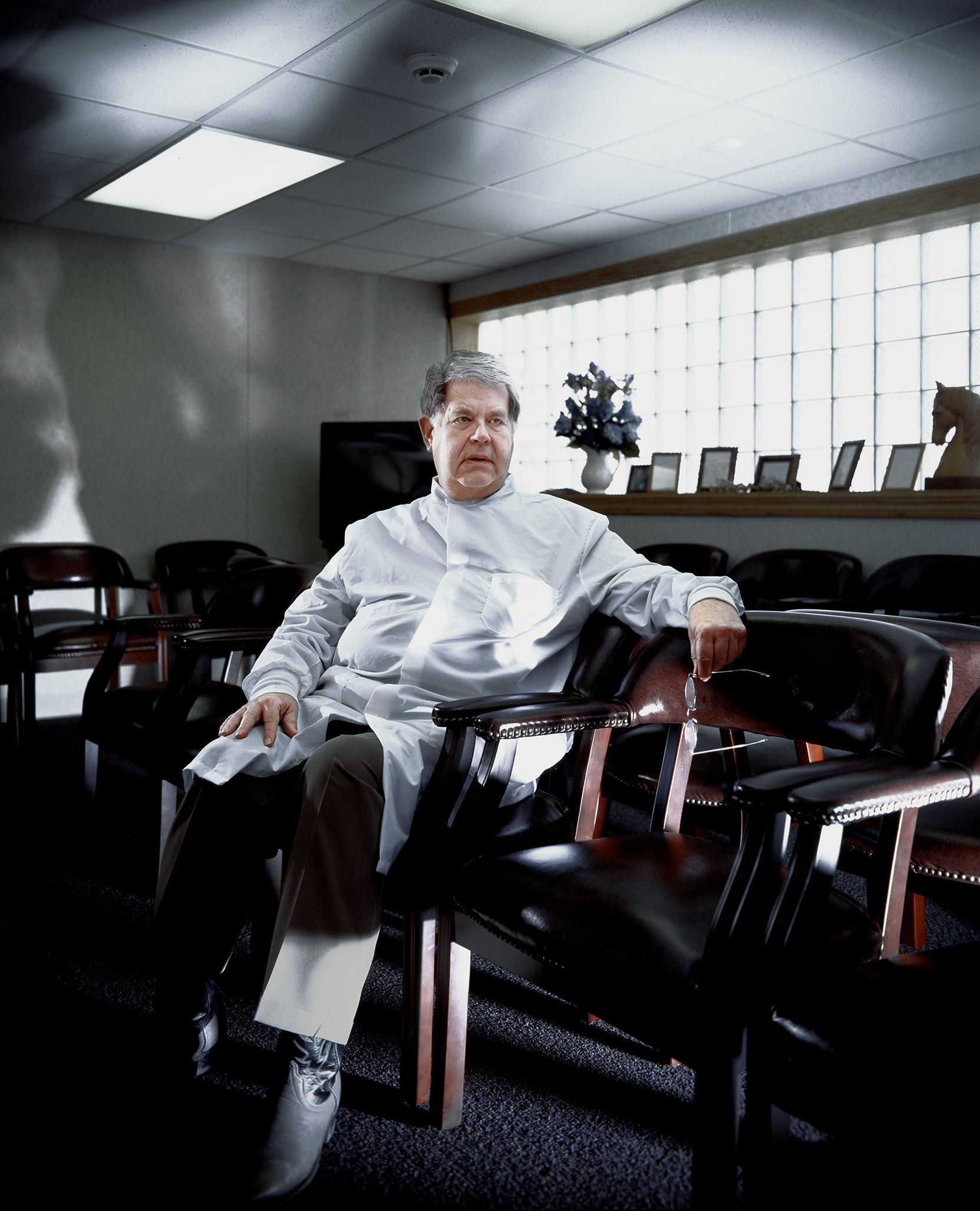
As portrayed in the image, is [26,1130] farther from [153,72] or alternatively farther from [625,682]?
[153,72]

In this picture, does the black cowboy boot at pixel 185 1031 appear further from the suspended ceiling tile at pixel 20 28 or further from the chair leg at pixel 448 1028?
the suspended ceiling tile at pixel 20 28

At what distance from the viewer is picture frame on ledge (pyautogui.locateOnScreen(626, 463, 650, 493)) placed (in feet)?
19.1

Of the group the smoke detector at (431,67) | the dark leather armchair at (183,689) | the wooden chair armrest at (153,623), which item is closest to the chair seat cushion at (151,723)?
the dark leather armchair at (183,689)

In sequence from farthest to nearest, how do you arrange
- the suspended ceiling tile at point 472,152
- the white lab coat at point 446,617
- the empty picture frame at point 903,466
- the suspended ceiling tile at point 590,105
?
the empty picture frame at point 903,466
the suspended ceiling tile at point 472,152
the suspended ceiling tile at point 590,105
the white lab coat at point 446,617

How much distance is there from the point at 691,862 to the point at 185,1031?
0.93 metres

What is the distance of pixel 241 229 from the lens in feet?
18.8

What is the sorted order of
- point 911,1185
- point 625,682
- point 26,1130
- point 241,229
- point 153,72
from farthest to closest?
1. point 241,229
2. point 153,72
3. point 625,682
4. point 26,1130
5. point 911,1185

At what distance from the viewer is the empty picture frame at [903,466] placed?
4.62m

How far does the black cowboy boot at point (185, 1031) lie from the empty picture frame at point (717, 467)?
423cm

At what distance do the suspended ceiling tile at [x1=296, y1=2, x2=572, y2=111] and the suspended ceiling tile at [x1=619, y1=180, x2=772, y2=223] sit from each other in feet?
4.94

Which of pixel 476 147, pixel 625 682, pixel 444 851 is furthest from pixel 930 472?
pixel 444 851

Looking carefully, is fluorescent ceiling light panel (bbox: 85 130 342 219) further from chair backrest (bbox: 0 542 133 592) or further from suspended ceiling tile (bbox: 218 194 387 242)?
chair backrest (bbox: 0 542 133 592)

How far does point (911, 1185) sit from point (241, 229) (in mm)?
5785

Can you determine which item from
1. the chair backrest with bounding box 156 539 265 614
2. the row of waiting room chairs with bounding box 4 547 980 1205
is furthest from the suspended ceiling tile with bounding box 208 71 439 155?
the row of waiting room chairs with bounding box 4 547 980 1205
